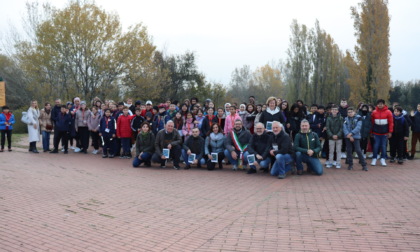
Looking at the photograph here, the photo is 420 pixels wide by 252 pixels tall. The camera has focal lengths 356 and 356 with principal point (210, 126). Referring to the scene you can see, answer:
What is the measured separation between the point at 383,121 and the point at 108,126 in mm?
9903

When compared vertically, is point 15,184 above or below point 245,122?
below

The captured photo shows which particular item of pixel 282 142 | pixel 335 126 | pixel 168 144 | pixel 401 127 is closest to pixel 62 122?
pixel 168 144

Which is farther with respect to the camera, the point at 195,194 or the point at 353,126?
the point at 353,126

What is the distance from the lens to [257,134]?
10.8 m

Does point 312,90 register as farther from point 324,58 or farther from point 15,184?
point 15,184

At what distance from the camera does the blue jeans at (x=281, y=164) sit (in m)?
10.1

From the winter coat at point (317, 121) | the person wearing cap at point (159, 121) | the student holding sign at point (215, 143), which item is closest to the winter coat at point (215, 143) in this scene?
the student holding sign at point (215, 143)

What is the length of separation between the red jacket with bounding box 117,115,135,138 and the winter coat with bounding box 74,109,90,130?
6.15 feet

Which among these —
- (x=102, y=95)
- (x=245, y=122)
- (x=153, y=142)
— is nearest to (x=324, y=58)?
(x=102, y=95)

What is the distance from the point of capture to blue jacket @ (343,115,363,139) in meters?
11.2

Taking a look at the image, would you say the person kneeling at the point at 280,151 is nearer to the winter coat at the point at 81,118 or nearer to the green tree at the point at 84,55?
the winter coat at the point at 81,118

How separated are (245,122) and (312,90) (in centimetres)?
2721

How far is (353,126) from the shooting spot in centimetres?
1138

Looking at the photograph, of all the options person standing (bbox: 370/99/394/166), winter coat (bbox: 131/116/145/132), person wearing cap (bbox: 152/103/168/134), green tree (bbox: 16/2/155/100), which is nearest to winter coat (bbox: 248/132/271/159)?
person wearing cap (bbox: 152/103/168/134)
